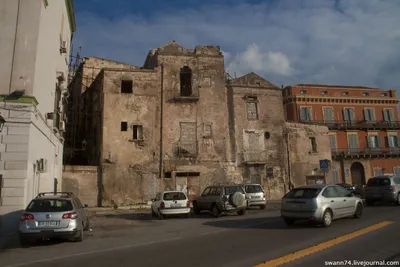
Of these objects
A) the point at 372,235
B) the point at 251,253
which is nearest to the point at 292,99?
the point at 372,235

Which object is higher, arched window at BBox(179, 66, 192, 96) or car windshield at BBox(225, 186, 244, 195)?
arched window at BBox(179, 66, 192, 96)

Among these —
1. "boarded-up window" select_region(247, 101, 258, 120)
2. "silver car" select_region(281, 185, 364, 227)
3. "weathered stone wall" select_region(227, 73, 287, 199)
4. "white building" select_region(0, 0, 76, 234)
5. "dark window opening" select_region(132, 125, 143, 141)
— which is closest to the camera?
"silver car" select_region(281, 185, 364, 227)

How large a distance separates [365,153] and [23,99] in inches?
1667

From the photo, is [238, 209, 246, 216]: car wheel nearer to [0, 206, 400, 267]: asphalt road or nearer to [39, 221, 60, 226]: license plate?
[0, 206, 400, 267]: asphalt road

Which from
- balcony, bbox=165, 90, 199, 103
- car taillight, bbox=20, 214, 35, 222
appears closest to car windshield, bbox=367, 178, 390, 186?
balcony, bbox=165, 90, 199, 103

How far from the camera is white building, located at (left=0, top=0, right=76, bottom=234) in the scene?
499 inches

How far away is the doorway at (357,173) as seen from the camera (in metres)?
43.9

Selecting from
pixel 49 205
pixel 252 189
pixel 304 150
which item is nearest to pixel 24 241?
pixel 49 205

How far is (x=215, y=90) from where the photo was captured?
30688mm

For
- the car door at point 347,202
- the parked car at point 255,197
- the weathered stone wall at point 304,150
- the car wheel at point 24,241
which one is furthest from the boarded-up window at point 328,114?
the car wheel at point 24,241

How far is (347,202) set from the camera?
1315 cm

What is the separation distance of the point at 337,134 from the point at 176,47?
25.2 m

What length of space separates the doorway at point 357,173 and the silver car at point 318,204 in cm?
3363

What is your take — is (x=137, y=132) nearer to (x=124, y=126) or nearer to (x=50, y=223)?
(x=124, y=126)
